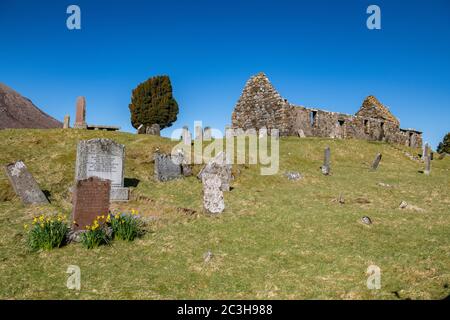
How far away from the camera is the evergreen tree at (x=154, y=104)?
62875 mm

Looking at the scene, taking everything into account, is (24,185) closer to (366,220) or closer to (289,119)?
(366,220)

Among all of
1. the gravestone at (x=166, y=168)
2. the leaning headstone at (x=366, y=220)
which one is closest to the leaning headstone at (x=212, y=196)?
the leaning headstone at (x=366, y=220)

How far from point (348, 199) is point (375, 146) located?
21.6 meters

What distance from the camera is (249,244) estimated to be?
34.8ft

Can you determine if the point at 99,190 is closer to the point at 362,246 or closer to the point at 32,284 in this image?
the point at 32,284

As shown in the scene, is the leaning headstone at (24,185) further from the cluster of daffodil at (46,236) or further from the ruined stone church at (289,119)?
the ruined stone church at (289,119)

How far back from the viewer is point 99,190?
10.9 meters

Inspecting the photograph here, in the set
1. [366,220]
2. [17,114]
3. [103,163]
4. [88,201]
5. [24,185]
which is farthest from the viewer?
[17,114]

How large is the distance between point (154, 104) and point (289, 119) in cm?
3340

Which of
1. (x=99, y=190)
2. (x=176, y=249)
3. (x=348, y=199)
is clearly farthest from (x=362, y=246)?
(x=99, y=190)

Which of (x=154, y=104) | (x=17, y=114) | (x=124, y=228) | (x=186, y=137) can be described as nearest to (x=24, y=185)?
(x=124, y=228)

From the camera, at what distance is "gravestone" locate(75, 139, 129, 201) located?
621 inches

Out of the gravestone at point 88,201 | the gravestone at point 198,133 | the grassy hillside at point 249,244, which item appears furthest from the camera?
the gravestone at point 198,133

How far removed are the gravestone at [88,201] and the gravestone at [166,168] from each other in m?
7.56
